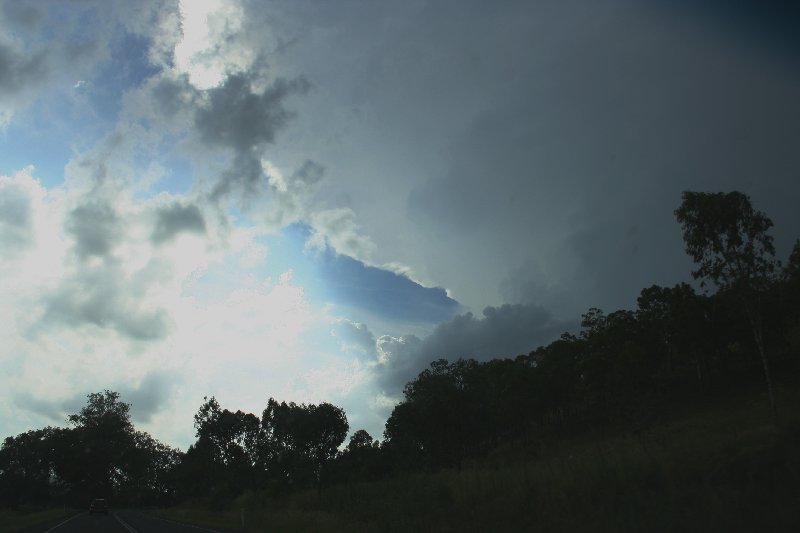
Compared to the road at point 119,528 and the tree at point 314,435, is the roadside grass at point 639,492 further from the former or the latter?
the tree at point 314,435

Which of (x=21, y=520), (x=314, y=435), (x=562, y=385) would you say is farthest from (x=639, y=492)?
(x=562, y=385)

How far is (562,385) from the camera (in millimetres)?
81000

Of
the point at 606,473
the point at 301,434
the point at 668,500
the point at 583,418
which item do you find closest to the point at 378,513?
the point at 606,473

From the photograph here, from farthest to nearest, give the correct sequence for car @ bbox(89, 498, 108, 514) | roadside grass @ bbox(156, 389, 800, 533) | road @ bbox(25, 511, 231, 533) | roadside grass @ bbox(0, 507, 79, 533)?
car @ bbox(89, 498, 108, 514) < roadside grass @ bbox(0, 507, 79, 533) < road @ bbox(25, 511, 231, 533) < roadside grass @ bbox(156, 389, 800, 533)

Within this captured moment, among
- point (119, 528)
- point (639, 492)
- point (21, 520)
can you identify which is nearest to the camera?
point (639, 492)

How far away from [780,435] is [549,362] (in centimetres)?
7352

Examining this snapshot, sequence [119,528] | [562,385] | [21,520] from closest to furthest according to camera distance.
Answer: [119,528] → [21,520] → [562,385]

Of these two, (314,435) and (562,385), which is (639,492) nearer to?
(314,435)

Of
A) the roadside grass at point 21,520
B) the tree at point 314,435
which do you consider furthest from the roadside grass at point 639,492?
the tree at point 314,435

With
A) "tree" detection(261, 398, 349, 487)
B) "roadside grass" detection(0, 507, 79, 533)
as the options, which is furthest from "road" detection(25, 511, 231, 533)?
"tree" detection(261, 398, 349, 487)

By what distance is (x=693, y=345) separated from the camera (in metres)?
67.4

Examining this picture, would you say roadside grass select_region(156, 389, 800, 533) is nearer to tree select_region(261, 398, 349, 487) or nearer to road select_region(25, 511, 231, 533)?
road select_region(25, 511, 231, 533)

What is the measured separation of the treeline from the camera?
115 ft

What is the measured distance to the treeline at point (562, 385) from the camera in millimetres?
35156
